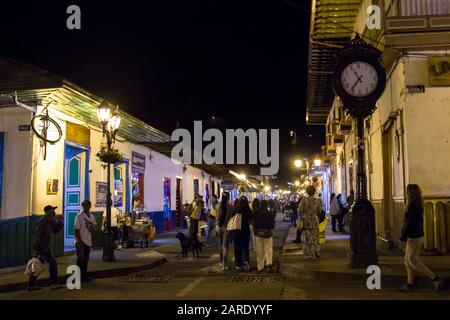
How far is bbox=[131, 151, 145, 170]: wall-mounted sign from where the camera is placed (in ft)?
68.9

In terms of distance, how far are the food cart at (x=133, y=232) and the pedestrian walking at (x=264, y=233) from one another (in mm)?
6785

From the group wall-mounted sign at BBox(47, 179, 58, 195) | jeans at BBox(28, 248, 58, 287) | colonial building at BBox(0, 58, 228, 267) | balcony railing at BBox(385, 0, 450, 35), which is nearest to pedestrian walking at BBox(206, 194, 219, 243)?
colonial building at BBox(0, 58, 228, 267)

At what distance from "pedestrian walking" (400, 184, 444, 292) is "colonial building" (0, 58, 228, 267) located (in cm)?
816

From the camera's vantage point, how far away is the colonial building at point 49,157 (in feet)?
41.7

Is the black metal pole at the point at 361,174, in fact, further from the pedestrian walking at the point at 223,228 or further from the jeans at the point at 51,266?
the jeans at the point at 51,266

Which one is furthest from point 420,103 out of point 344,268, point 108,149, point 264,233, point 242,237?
point 108,149

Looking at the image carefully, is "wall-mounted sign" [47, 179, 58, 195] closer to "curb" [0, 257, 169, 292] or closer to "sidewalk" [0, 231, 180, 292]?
"sidewalk" [0, 231, 180, 292]

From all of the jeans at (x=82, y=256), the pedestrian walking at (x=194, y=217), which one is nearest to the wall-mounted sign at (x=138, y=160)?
the pedestrian walking at (x=194, y=217)

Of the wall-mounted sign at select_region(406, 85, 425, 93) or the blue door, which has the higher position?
the wall-mounted sign at select_region(406, 85, 425, 93)

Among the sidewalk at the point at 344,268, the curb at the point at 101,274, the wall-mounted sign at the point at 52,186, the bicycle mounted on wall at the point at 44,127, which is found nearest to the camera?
the sidewalk at the point at 344,268

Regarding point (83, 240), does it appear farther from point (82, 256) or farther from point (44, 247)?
point (44, 247)

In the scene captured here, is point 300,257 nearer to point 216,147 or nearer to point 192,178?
point 216,147

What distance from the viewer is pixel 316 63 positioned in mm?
20875

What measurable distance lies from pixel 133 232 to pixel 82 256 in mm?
6780
